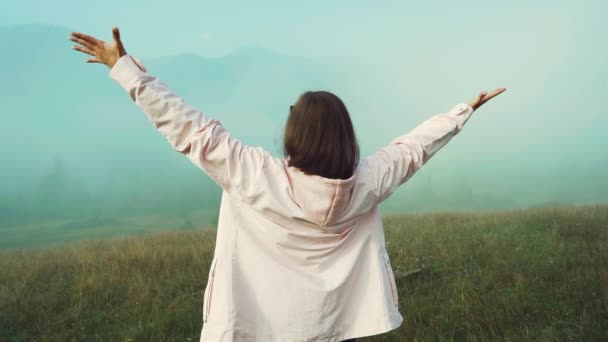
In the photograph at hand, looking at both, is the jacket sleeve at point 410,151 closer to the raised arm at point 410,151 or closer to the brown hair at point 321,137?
the raised arm at point 410,151

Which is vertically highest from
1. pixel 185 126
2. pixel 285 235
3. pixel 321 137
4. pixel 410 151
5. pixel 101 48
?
pixel 101 48

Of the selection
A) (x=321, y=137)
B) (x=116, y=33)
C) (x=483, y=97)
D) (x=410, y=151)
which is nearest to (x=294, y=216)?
(x=321, y=137)

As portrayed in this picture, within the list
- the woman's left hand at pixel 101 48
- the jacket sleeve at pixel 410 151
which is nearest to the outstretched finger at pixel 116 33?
the woman's left hand at pixel 101 48

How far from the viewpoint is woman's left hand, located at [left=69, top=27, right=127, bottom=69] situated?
247 centimetres

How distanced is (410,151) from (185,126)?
44.4 inches

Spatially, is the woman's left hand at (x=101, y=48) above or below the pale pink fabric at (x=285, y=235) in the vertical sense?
above

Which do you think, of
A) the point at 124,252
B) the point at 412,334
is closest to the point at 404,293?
the point at 412,334

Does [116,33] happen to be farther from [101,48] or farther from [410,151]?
[410,151]

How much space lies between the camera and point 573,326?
4.50m

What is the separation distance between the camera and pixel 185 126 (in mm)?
2389

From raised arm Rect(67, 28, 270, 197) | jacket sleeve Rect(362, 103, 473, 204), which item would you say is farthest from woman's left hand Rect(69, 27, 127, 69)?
jacket sleeve Rect(362, 103, 473, 204)

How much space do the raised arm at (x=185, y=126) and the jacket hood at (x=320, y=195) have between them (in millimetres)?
194

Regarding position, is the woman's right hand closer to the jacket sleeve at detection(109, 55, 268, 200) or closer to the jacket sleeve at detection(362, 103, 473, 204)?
the jacket sleeve at detection(362, 103, 473, 204)

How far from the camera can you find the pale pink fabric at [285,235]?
2.41 metres
